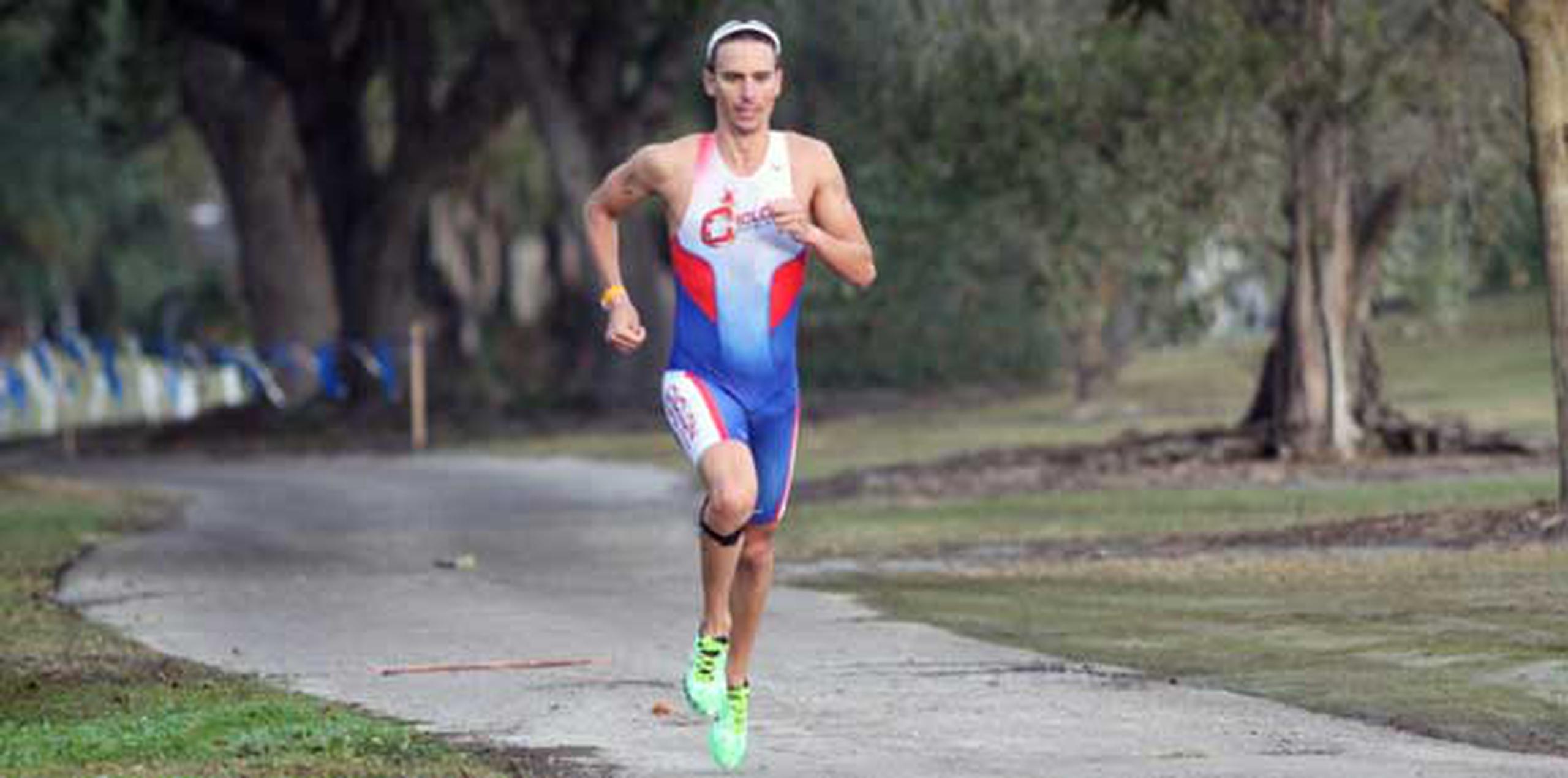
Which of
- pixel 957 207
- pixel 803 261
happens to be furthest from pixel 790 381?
pixel 957 207

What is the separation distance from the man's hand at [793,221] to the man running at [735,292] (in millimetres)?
17

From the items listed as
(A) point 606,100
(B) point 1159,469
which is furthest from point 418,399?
(B) point 1159,469

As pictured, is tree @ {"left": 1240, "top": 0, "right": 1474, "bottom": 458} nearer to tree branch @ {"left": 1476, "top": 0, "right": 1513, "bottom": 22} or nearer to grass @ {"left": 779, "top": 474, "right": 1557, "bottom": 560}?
grass @ {"left": 779, "top": 474, "right": 1557, "bottom": 560}

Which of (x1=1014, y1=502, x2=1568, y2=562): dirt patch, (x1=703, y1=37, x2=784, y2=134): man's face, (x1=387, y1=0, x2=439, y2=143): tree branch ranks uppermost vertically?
(x1=387, y1=0, x2=439, y2=143): tree branch

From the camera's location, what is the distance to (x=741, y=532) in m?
11.2

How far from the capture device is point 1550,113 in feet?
65.4

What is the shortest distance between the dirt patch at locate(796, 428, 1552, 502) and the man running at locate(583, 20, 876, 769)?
1748cm

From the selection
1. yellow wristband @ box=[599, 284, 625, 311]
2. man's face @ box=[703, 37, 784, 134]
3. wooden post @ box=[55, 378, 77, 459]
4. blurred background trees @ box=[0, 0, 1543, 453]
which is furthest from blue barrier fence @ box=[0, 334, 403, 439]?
man's face @ box=[703, 37, 784, 134]

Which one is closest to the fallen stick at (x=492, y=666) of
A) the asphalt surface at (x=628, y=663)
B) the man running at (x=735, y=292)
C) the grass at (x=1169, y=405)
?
the asphalt surface at (x=628, y=663)

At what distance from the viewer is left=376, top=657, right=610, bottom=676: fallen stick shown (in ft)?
47.8

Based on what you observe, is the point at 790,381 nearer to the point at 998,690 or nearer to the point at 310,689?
the point at 998,690

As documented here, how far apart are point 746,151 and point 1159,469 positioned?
64.6ft

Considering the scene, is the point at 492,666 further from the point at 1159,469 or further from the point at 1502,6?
the point at 1159,469

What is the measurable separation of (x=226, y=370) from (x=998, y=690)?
1641 inches
